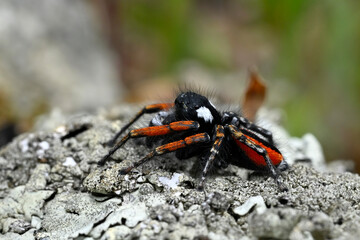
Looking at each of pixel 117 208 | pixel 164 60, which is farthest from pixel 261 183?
pixel 164 60

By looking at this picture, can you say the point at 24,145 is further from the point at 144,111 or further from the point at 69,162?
the point at 144,111

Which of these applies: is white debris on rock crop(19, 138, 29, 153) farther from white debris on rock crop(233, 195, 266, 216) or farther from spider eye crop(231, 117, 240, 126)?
white debris on rock crop(233, 195, 266, 216)

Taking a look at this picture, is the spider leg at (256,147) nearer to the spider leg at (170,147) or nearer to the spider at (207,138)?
the spider at (207,138)

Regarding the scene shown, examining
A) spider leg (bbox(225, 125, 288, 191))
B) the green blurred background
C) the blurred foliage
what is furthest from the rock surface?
the blurred foliage

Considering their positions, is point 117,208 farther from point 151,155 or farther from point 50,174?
point 50,174

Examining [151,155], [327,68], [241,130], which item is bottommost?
→ [151,155]

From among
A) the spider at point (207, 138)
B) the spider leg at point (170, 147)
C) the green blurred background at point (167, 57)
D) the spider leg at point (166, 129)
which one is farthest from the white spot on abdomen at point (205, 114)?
the green blurred background at point (167, 57)
